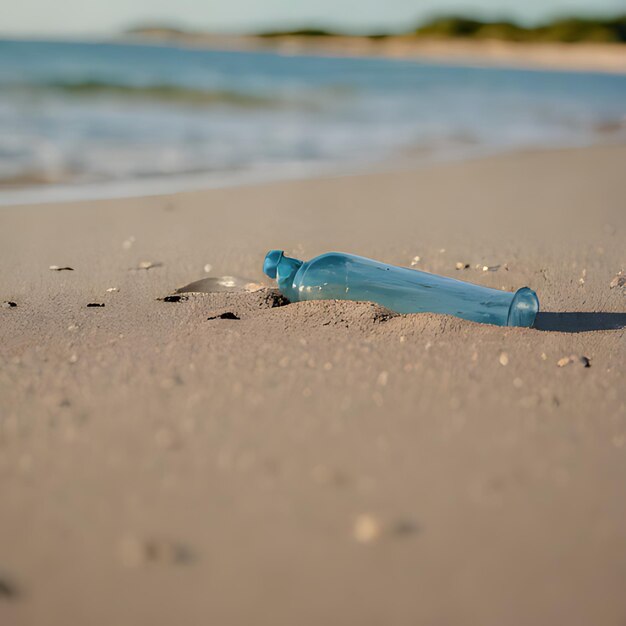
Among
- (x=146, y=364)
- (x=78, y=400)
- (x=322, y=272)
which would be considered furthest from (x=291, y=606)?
(x=322, y=272)

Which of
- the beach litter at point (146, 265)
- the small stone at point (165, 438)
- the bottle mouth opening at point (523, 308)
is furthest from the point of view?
the beach litter at point (146, 265)

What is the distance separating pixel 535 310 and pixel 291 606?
3.72 feet

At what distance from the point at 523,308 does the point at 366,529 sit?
3.09ft

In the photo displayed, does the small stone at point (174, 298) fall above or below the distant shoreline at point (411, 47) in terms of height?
below

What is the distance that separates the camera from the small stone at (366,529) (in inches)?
41.7

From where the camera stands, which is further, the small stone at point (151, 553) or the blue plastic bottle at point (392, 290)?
the blue plastic bottle at point (392, 290)


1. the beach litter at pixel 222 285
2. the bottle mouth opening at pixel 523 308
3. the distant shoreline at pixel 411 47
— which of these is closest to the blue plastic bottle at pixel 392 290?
the bottle mouth opening at pixel 523 308

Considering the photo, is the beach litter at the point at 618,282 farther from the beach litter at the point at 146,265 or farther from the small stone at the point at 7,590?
the small stone at the point at 7,590

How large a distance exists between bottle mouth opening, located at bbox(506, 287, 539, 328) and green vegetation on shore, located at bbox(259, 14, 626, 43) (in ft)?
195

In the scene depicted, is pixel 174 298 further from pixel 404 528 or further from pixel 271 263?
pixel 404 528

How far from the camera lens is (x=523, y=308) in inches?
72.7

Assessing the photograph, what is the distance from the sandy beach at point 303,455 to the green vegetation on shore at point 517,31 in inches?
2349

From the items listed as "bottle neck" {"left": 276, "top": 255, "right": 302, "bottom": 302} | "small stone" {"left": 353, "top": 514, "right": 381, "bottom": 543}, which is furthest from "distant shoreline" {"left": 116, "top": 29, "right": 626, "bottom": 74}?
"small stone" {"left": 353, "top": 514, "right": 381, "bottom": 543}

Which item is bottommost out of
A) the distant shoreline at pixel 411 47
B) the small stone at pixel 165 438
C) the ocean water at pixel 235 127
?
the small stone at pixel 165 438
